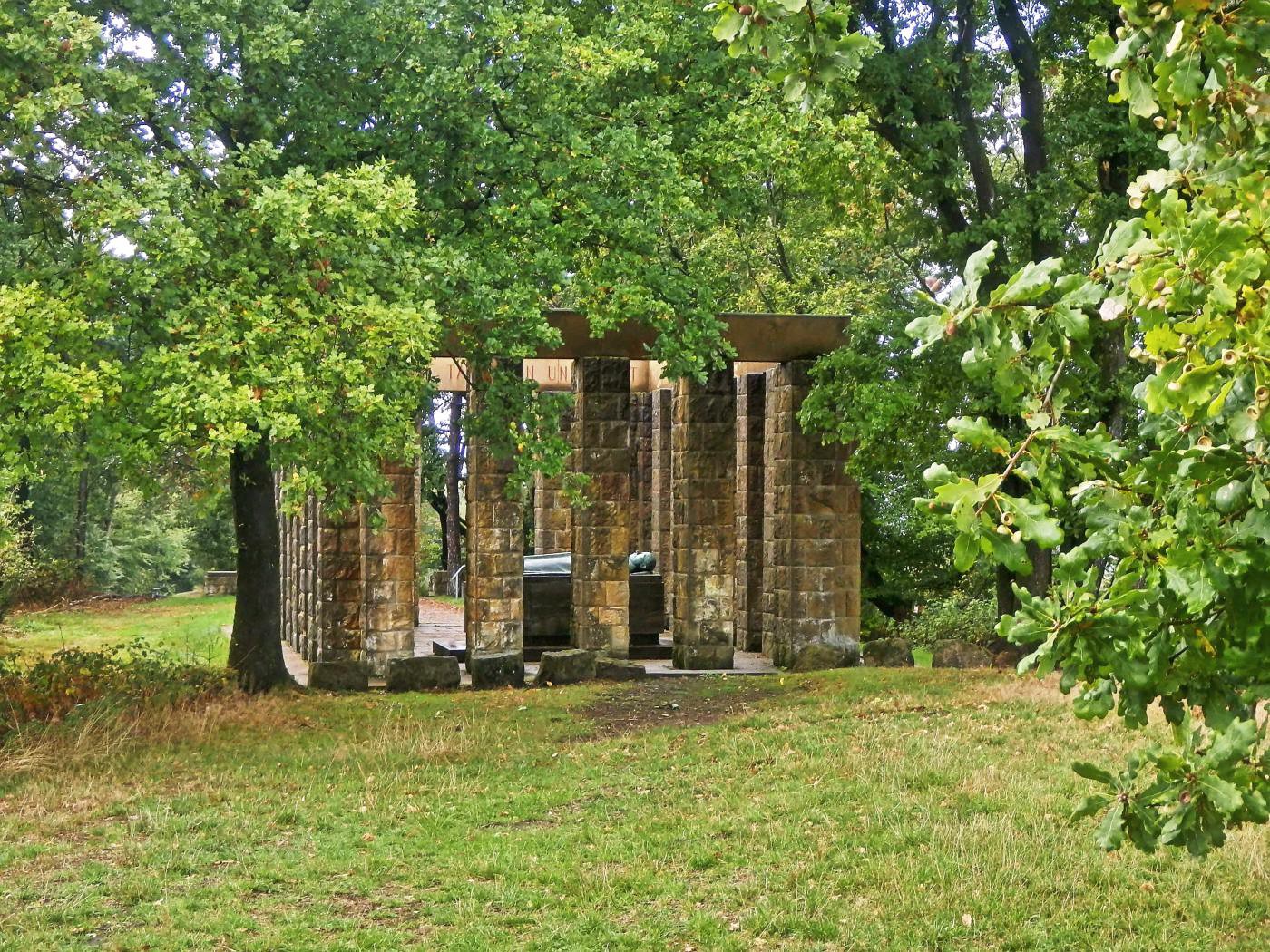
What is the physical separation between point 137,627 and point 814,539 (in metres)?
15.9

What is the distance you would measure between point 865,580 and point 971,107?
1082 centimetres

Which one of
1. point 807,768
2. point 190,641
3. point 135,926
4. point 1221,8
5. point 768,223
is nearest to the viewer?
point 1221,8

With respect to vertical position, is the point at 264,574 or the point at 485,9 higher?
the point at 485,9

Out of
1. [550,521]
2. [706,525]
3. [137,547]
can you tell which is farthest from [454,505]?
[706,525]

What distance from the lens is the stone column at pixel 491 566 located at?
19375 mm

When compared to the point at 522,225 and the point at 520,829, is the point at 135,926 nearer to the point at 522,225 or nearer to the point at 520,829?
the point at 520,829

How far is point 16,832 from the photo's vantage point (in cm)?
998

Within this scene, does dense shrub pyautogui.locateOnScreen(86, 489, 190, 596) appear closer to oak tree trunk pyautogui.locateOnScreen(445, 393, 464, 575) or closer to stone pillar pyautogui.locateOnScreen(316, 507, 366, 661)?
oak tree trunk pyautogui.locateOnScreen(445, 393, 464, 575)

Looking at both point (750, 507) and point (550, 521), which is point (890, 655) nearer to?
point (750, 507)

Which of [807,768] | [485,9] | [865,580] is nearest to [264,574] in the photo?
[485,9]

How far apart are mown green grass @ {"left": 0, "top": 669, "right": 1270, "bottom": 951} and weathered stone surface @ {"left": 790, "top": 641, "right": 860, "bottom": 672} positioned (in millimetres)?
4845

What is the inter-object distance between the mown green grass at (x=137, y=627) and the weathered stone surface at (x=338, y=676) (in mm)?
4144

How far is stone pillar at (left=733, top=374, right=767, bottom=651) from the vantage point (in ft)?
72.2

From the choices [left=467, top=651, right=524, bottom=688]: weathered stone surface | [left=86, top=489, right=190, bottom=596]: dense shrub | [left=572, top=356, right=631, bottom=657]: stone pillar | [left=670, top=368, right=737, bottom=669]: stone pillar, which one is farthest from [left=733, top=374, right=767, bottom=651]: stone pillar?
[left=86, top=489, right=190, bottom=596]: dense shrub
